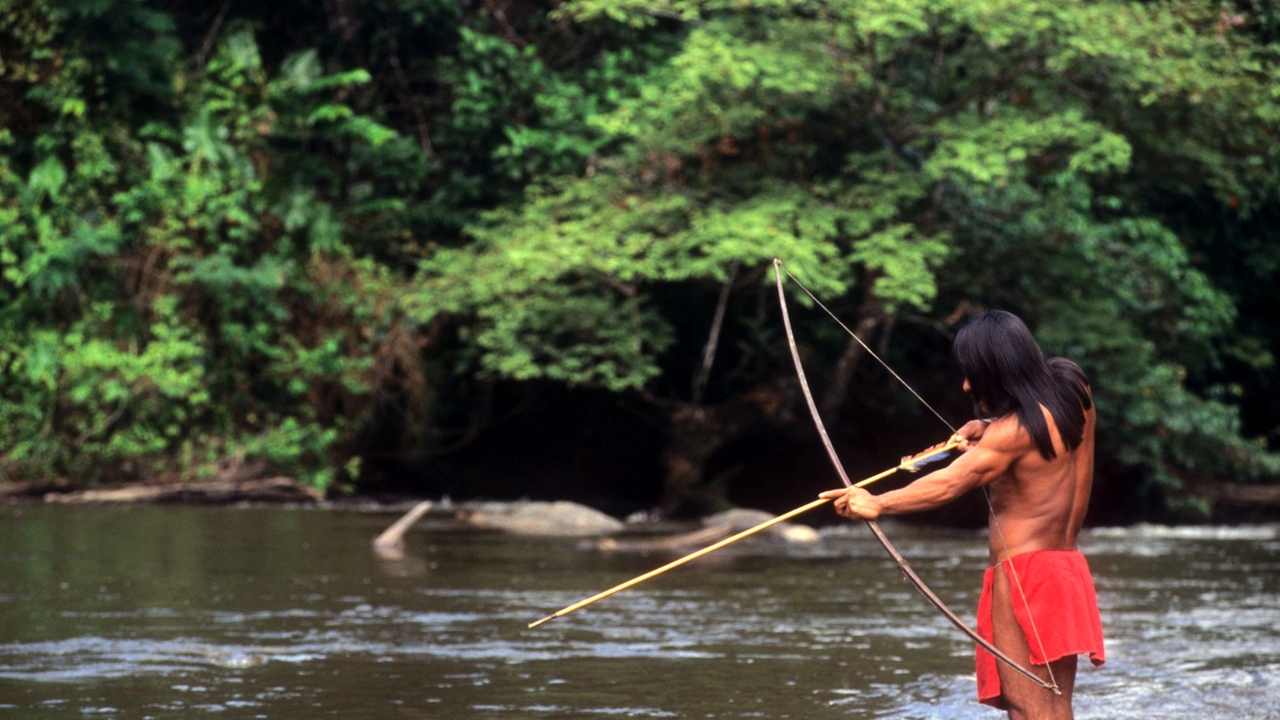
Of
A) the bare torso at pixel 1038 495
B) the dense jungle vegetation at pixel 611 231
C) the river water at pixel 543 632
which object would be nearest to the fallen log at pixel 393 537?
the river water at pixel 543 632

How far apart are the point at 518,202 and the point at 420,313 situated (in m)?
2.33

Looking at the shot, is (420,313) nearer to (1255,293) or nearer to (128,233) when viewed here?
(128,233)

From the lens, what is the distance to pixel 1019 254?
712 inches

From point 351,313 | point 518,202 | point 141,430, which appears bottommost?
point 141,430

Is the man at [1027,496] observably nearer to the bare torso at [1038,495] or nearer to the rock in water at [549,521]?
the bare torso at [1038,495]

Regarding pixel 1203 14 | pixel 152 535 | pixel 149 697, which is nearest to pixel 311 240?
pixel 152 535

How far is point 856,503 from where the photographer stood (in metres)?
4.68

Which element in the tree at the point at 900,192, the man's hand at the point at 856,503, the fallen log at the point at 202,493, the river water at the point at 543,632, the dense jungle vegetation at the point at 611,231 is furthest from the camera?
the fallen log at the point at 202,493

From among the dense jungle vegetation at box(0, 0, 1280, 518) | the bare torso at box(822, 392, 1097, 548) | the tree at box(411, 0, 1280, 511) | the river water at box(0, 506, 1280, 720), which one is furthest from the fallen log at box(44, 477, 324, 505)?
the bare torso at box(822, 392, 1097, 548)

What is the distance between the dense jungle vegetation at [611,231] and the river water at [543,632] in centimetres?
345

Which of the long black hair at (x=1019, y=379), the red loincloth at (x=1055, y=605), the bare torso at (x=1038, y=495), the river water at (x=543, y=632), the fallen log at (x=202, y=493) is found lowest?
the river water at (x=543, y=632)

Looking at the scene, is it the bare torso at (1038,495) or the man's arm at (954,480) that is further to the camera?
the bare torso at (1038,495)

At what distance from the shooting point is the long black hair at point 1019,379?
188 inches

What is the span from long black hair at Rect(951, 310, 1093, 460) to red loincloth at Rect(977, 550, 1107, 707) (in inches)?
12.3
